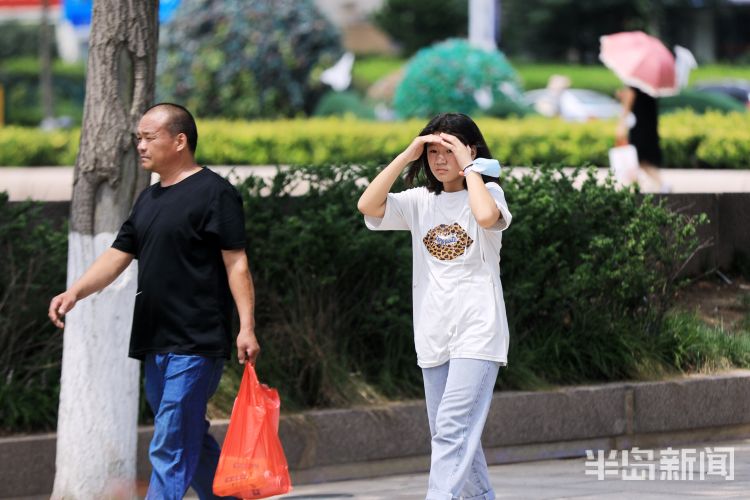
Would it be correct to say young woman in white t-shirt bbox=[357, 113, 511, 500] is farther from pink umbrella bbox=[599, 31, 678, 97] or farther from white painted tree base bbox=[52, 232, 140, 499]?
pink umbrella bbox=[599, 31, 678, 97]

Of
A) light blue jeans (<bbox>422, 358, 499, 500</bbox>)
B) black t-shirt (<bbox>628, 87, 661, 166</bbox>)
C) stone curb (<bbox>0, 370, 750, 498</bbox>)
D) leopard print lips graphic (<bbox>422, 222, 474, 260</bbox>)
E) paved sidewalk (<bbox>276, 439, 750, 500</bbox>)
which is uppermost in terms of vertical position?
black t-shirt (<bbox>628, 87, 661, 166</bbox>)

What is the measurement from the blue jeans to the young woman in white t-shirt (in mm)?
784

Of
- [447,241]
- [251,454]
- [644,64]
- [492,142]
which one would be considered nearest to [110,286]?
[251,454]

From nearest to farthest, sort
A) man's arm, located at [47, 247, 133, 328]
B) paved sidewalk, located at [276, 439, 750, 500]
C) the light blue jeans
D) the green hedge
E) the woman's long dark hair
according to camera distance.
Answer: the light blue jeans
the woman's long dark hair
man's arm, located at [47, 247, 133, 328]
paved sidewalk, located at [276, 439, 750, 500]
the green hedge

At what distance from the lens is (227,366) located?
6.76m

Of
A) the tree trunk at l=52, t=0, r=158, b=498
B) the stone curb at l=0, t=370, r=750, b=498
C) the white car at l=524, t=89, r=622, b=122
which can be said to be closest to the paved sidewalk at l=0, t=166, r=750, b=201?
the stone curb at l=0, t=370, r=750, b=498

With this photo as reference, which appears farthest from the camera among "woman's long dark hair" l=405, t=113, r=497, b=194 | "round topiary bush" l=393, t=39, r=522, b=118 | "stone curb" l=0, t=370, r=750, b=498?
"round topiary bush" l=393, t=39, r=522, b=118

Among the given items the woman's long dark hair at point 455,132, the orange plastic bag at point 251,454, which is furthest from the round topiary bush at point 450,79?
the orange plastic bag at point 251,454

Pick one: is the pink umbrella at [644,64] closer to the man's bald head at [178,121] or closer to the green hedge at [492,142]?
the green hedge at [492,142]

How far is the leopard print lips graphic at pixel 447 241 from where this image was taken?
481 cm

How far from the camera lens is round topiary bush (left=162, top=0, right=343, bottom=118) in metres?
19.5

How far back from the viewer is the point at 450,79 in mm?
18109

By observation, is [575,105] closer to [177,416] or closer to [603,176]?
[603,176]

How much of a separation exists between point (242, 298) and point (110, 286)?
1127mm
